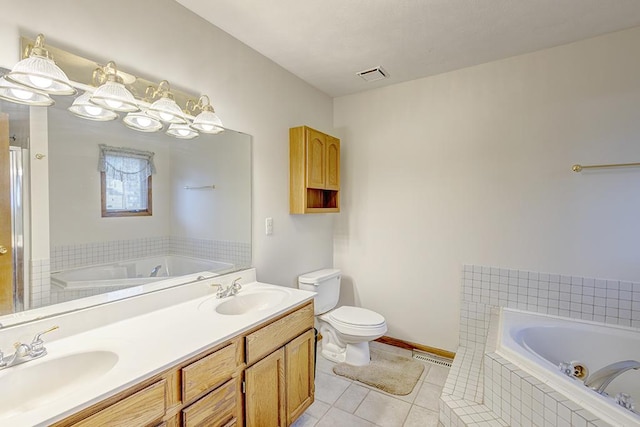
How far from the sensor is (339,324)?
7.86 feet

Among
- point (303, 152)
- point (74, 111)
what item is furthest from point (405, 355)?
point (74, 111)

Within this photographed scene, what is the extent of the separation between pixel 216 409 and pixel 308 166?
1.73 meters

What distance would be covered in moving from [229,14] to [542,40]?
6.75 feet

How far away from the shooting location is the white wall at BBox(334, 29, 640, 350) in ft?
6.57

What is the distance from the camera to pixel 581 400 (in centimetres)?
122

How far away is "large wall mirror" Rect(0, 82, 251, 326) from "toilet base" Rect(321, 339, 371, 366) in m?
1.22

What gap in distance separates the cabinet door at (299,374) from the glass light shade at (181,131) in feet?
4.27

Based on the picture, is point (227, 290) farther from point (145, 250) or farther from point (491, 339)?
point (491, 339)

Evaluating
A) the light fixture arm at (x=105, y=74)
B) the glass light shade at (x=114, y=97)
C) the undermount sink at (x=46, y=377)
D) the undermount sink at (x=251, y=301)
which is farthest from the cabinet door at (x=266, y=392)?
the light fixture arm at (x=105, y=74)

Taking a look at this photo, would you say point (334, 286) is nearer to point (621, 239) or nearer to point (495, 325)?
point (495, 325)

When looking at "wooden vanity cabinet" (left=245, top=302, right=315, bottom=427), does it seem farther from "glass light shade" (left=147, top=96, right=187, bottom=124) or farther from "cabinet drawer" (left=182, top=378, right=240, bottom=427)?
"glass light shade" (left=147, top=96, right=187, bottom=124)

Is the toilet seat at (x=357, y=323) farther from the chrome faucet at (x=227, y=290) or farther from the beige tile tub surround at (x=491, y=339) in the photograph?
the chrome faucet at (x=227, y=290)

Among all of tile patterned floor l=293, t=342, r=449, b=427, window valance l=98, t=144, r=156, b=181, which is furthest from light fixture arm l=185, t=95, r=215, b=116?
tile patterned floor l=293, t=342, r=449, b=427

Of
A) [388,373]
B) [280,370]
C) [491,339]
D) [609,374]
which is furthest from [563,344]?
[280,370]
